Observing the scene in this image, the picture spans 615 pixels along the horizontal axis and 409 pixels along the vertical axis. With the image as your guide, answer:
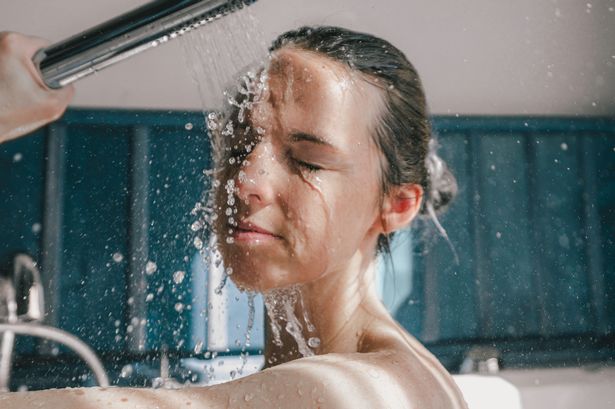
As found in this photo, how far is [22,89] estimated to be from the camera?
0.54 m

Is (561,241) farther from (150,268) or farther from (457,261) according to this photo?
(150,268)

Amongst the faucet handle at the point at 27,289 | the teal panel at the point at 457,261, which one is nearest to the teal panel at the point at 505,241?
the teal panel at the point at 457,261

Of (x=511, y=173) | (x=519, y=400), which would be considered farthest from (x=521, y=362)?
(x=511, y=173)

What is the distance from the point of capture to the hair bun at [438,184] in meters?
0.84

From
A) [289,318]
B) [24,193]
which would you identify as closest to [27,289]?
[24,193]

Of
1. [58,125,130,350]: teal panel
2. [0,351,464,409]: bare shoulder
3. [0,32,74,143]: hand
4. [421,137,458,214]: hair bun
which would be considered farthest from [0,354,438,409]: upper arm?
[58,125,130,350]: teal panel

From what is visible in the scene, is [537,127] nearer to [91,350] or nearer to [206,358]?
[206,358]

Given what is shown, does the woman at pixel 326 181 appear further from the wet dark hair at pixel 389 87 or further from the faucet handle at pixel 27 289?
the faucet handle at pixel 27 289

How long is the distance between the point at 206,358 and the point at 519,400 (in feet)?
1.48

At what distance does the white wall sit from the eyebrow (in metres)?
0.24

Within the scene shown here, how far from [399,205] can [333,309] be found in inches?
5.2

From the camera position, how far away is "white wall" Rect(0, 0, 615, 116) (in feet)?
2.75

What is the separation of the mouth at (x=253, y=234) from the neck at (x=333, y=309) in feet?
0.27

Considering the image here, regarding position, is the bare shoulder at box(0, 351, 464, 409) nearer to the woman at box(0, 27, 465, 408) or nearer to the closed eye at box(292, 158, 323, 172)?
the woman at box(0, 27, 465, 408)
